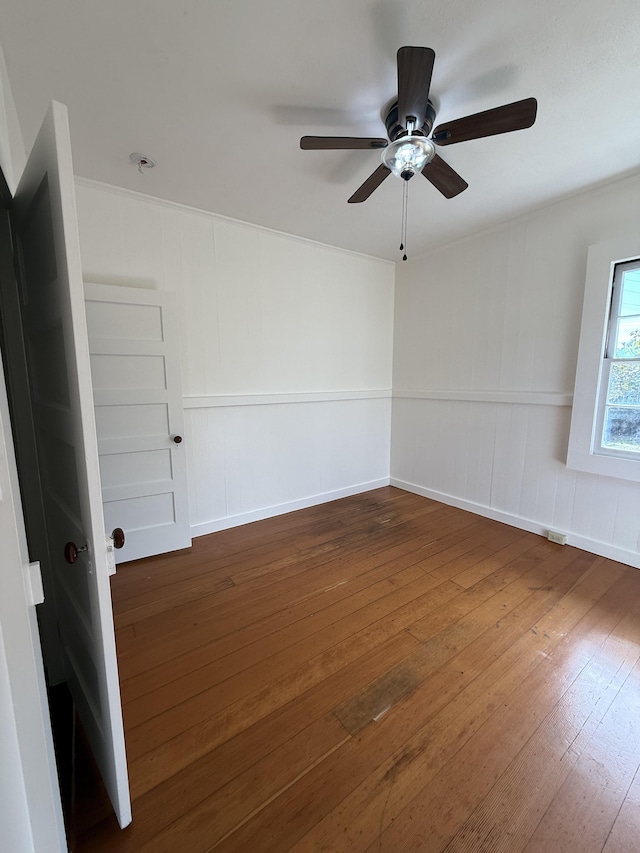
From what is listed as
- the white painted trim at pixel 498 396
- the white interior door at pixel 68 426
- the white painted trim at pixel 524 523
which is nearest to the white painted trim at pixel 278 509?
the white painted trim at pixel 524 523

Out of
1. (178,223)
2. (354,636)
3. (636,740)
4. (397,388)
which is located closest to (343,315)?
(397,388)

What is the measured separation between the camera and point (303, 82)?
1601 millimetres

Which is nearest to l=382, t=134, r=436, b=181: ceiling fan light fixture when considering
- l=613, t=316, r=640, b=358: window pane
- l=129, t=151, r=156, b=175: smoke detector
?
l=129, t=151, r=156, b=175: smoke detector

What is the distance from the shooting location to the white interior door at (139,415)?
2398 mm

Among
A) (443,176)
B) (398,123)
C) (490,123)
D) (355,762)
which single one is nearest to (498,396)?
(443,176)

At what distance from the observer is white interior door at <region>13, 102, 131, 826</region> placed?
821 millimetres

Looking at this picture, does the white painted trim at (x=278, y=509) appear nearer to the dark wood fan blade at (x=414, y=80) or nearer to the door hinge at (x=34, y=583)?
the door hinge at (x=34, y=583)

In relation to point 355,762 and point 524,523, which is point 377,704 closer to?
point 355,762

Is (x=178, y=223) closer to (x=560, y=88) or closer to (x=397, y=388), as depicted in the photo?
(x=560, y=88)

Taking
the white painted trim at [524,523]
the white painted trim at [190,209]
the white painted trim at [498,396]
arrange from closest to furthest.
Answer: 1. the white painted trim at [190,209]
2. the white painted trim at [524,523]
3. the white painted trim at [498,396]

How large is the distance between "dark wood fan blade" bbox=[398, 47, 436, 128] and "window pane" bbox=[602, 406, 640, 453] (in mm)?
2363

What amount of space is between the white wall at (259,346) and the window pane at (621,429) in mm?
2178

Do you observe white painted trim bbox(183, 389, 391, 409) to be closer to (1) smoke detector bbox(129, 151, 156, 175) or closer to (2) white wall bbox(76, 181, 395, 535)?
(2) white wall bbox(76, 181, 395, 535)

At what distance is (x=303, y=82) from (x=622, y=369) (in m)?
2.69
